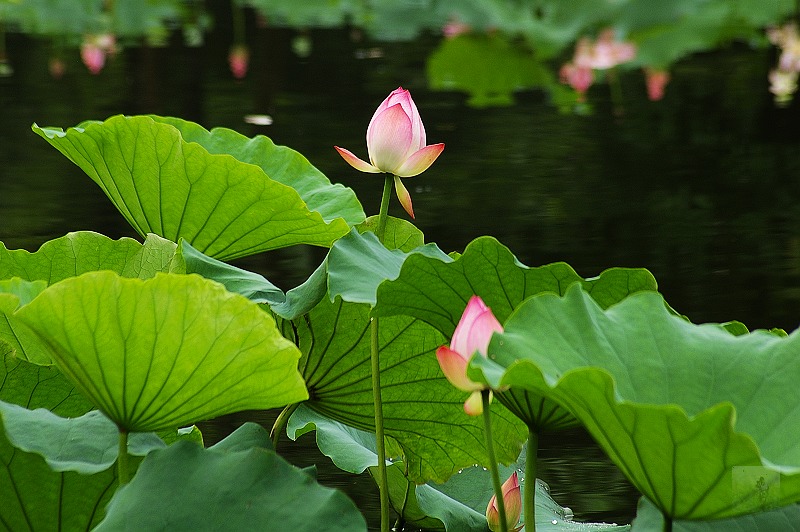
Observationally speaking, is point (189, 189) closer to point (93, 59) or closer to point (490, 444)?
point (490, 444)

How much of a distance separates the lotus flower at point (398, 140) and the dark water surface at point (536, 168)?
475mm

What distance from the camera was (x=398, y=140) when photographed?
99cm

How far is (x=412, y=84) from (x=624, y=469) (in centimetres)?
335

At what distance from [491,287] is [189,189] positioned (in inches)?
15.7

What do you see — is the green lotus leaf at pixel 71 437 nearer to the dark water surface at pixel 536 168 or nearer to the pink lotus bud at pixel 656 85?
the dark water surface at pixel 536 168

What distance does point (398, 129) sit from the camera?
99 centimetres

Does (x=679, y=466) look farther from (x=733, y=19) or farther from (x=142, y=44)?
(x=733, y=19)

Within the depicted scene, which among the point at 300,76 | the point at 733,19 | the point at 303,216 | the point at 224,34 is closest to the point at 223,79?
the point at 300,76

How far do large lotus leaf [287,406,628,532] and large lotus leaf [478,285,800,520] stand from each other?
28 centimetres

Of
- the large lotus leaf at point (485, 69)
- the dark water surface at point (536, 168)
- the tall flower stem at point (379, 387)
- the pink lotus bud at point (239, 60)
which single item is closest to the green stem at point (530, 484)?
the tall flower stem at point (379, 387)

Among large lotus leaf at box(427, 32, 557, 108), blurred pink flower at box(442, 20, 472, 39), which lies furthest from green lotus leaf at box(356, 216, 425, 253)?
blurred pink flower at box(442, 20, 472, 39)

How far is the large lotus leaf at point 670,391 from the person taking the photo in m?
0.72

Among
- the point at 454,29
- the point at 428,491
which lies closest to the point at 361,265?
the point at 428,491

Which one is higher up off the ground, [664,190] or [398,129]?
[398,129]
